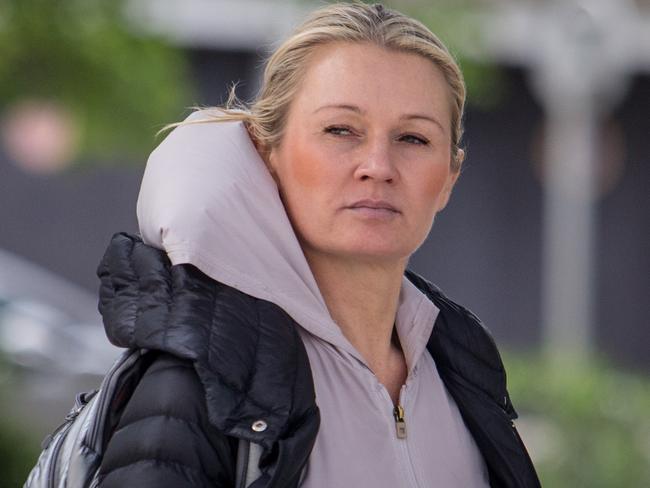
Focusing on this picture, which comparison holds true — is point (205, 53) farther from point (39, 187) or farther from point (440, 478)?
point (440, 478)

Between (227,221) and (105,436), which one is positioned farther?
(227,221)

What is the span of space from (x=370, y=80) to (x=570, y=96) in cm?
1133

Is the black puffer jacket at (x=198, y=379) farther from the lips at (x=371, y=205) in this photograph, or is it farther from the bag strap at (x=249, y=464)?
the lips at (x=371, y=205)

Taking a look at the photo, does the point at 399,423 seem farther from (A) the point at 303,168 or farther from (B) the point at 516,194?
(B) the point at 516,194

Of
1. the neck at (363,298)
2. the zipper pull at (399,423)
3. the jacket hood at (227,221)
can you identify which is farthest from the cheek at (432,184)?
the zipper pull at (399,423)

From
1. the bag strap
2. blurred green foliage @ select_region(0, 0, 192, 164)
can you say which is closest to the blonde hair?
the bag strap

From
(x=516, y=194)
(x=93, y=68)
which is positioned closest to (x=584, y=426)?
(x=93, y=68)

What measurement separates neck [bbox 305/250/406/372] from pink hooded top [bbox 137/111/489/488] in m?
0.07

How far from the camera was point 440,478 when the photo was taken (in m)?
2.28

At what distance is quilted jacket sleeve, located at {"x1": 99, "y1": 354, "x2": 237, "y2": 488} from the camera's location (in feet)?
6.39

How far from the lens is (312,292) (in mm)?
2250

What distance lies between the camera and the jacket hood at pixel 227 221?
212 centimetres

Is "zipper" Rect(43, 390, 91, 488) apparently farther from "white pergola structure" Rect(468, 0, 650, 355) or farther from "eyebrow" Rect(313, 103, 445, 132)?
"white pergola structure" Rect(468, 0, 650, 355)

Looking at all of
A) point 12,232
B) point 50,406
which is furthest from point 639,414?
point 12,232
